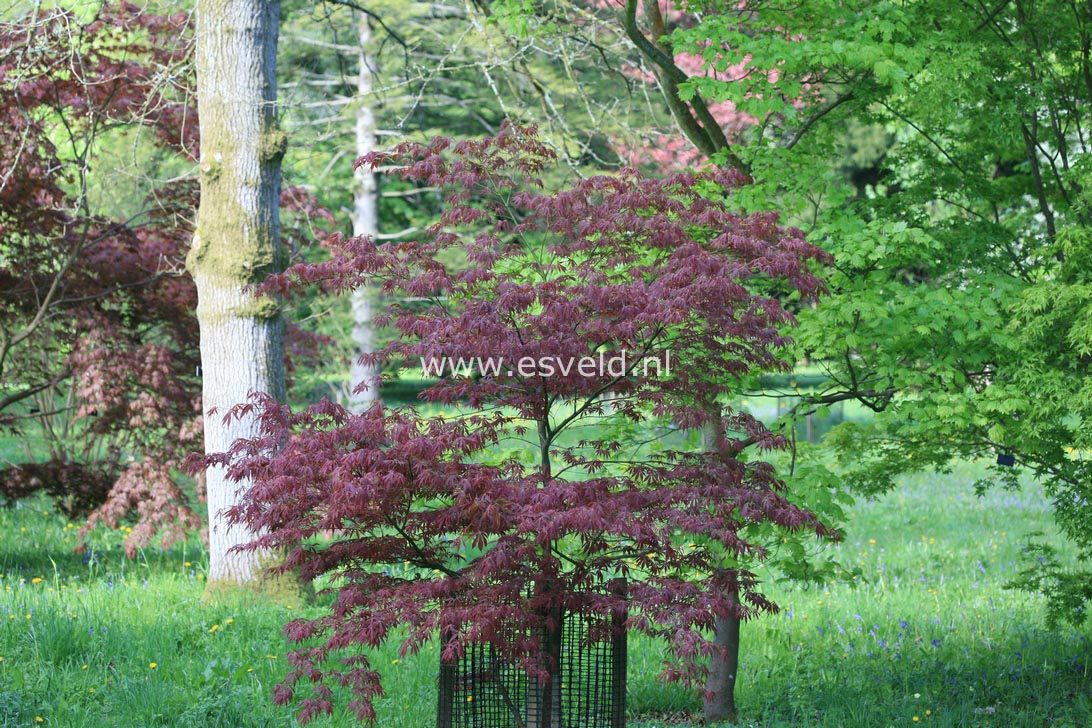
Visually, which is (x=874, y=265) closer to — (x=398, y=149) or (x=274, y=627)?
(x=398, y=149)

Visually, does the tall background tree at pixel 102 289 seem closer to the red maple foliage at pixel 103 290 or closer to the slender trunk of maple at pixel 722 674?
the red maple foliage at pixel 103 290

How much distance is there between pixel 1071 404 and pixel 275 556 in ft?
14.9

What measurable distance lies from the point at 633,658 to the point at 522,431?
2.82m

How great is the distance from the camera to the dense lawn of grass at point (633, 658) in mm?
5035

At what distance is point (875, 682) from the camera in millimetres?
6211

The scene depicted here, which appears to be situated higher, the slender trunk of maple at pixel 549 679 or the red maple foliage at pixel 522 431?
the red maple foliage at pixel 522 431

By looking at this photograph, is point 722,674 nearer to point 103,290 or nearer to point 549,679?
point 549,679

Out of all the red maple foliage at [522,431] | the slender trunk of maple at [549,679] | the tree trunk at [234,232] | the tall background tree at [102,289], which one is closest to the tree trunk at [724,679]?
the red maple foliage at [522,431]

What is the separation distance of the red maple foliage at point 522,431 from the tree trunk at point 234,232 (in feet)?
6.65

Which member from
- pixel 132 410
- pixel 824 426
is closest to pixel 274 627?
pixel 132 410

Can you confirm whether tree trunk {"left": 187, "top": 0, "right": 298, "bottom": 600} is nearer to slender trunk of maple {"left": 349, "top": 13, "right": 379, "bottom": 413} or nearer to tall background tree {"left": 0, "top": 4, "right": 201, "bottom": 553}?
tall background tree {"left": 0, "top": 4, "right": 201, "bottom": 553}

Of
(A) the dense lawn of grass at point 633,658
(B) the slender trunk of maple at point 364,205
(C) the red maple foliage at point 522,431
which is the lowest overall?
(A) the dense lawn of grass at point 633,658

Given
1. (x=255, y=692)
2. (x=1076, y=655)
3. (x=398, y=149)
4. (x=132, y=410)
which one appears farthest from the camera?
(x=132, y=410)

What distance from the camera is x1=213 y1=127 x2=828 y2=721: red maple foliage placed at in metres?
3.72
